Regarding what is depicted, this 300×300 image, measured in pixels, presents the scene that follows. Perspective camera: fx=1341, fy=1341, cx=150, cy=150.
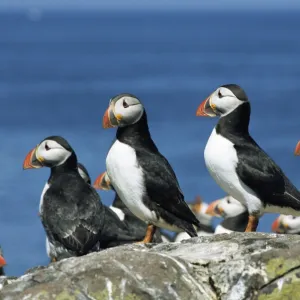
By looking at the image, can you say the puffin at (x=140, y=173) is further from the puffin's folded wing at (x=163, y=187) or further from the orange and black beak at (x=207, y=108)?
the orange and black beak at (x=207, y=108)

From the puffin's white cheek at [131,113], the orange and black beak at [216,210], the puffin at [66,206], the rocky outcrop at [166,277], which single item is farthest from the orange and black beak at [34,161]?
the orange and black beak at [216,210]

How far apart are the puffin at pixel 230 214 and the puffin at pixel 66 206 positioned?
289cm

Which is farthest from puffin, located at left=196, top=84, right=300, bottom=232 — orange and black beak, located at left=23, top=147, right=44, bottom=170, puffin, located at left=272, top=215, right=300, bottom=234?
puffin, located at left=272, top=215, right=300, bottom=234

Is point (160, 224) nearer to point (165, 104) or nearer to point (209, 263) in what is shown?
point (209, 263)

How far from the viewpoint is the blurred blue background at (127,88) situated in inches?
1174

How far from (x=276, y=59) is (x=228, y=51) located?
8.42m

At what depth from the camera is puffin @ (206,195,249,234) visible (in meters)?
11.3

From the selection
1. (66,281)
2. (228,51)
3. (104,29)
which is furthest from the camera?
(104,29)

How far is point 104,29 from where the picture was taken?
131m

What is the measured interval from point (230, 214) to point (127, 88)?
46.1 meters

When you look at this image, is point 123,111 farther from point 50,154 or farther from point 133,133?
point 50,154

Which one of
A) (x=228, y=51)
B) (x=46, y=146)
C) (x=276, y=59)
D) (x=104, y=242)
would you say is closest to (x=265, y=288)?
(x=46, y=146)

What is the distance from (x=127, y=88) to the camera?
191ft

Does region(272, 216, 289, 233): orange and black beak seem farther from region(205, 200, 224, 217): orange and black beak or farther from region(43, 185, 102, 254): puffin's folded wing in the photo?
region(43, 185, 102, 254): puffin's folded wing
